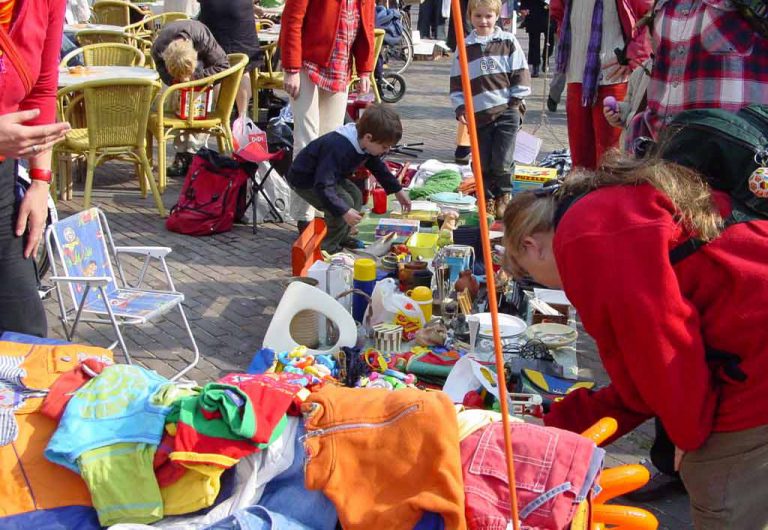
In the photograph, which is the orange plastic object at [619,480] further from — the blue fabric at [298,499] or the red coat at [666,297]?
the blue fabric at [298,499]

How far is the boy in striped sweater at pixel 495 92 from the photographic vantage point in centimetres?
607

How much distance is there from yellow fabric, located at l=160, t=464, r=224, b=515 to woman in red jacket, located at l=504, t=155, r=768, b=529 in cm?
102

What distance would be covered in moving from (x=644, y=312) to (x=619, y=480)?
0.58 m

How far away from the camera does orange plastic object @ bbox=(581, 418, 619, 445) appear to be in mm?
2218

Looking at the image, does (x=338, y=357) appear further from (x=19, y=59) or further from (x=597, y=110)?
(x=597, y=110)

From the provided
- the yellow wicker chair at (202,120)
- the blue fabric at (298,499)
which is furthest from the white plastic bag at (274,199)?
the blue fabric at (298,499)

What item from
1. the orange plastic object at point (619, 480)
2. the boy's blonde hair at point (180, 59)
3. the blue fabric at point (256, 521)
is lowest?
the blue fabric at point (256, 521)

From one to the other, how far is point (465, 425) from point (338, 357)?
68.1 inches

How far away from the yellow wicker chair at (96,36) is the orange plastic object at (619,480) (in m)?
7.64

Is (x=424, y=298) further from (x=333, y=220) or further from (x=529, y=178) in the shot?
(x=529, y=178)

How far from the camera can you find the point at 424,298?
449 centimetres

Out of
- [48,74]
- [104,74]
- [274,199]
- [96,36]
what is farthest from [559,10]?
[96,36]

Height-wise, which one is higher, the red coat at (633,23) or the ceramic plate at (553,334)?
the red coat at (633,23)

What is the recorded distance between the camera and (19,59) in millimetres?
2521
